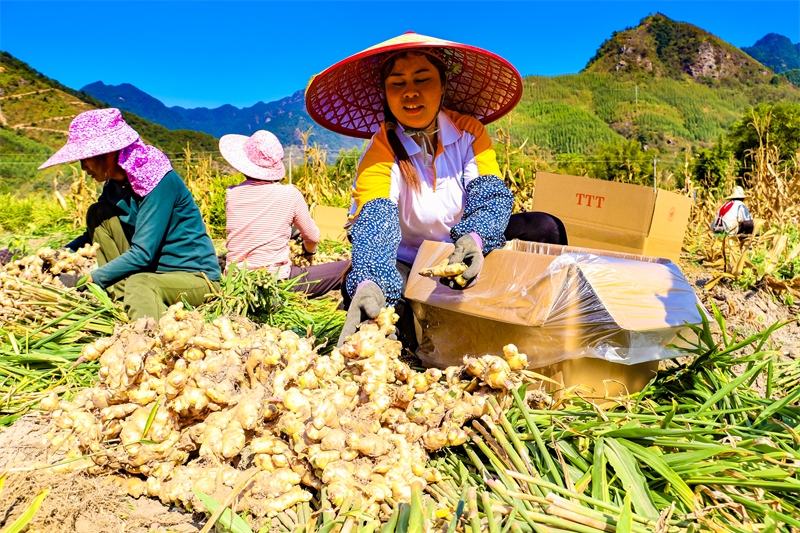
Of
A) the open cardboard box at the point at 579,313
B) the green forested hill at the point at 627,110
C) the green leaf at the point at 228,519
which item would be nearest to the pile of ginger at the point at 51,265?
the green leaf at the point at 228,519

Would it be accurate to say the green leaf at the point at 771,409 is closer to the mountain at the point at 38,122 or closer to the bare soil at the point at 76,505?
the bare soil at the point at 76,505

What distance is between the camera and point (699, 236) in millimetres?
5941

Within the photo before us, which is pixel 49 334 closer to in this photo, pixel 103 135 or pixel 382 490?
pixel 103 135

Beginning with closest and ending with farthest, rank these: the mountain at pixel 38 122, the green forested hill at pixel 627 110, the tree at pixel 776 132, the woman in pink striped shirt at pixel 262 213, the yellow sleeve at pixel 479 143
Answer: the yellow sleeve at pixel 479 143
the woman in pink striped shirt at pixel 262 213
the tree at pixel 776 132
the mountain at pixel 38 122
the green forested hill at pixel 627 110

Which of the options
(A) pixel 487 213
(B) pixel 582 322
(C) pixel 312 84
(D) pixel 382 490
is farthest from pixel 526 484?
(C) pixel 312 84

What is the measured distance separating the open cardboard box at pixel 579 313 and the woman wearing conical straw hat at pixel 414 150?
221 millimetres

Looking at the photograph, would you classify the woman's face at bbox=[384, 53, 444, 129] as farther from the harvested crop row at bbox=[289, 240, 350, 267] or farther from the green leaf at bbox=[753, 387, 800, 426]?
the harvested crop row at bbox=[289, 240, 350, 267]

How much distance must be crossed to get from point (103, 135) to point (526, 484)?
8.05 feet

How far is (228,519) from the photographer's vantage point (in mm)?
971

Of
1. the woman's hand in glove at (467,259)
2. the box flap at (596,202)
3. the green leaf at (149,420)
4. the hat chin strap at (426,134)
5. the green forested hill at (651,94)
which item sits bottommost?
the green leaf at (149,420)

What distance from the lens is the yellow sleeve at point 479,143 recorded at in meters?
2.07

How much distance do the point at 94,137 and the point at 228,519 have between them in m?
2.18

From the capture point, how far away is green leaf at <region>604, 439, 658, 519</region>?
38.8 inches

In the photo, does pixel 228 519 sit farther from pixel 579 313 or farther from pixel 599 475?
pixel 579 313
